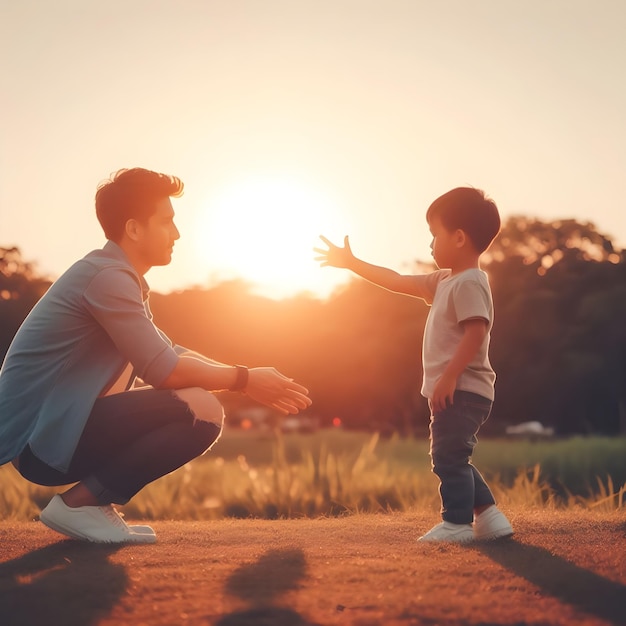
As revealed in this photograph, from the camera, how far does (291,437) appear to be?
37.5 feet

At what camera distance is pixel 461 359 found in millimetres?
3121

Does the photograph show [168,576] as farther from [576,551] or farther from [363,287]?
[363,287]

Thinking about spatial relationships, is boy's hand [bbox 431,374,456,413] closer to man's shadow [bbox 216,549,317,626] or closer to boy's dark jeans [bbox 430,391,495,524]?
boy's dark jeans [bbox 430,391,495,524]

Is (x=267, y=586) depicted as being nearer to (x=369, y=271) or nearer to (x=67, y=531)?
(x=67, y=531)

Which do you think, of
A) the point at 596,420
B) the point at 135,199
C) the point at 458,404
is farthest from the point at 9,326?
the point at 596,420

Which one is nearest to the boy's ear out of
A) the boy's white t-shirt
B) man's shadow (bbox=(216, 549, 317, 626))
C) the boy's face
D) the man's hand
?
the boy's face

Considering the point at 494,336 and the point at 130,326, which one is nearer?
the point at 130,326

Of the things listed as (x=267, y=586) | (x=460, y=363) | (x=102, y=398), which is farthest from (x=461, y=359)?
(x=102, y=398)

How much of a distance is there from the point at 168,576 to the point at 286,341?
18129 mm

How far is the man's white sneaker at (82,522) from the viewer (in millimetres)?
3059

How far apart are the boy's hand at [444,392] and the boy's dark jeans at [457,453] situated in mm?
39

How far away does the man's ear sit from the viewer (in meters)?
3.30

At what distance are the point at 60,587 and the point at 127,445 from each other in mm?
955

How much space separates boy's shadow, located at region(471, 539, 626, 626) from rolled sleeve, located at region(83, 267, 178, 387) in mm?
1321
